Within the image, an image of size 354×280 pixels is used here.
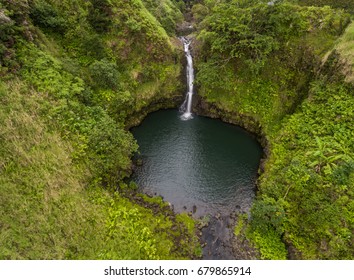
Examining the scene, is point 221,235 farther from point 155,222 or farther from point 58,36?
point 58,36

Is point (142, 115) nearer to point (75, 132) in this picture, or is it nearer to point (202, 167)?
point (202, 167)

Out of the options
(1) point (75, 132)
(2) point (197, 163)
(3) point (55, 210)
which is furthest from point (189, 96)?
(3) point (55, 210)

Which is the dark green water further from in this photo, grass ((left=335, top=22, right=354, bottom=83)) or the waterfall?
grass ((left=335, top=22, right=354, bottom=83))

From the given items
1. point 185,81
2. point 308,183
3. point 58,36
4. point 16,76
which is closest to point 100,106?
point 16,76

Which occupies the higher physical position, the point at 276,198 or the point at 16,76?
the point at 16,76

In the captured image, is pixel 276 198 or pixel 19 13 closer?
pixel 276 198
